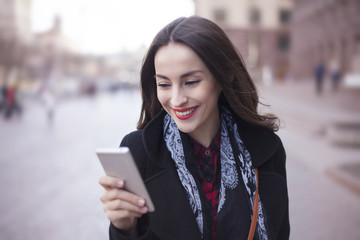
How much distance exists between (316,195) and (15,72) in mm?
7533

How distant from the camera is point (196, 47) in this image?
1.22 m

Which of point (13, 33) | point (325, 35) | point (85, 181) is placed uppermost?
point (13, 33)

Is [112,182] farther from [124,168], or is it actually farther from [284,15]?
[284,15]

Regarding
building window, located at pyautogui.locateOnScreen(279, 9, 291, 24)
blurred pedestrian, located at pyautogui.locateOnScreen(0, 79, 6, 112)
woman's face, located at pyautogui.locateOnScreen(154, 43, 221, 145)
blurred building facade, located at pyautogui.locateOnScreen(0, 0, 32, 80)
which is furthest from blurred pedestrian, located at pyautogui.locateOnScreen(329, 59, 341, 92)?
woman's face, located at pyautogui.locateOnScreen(154, 43, 221, 145)

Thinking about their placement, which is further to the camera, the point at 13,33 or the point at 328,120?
the point at 13,33

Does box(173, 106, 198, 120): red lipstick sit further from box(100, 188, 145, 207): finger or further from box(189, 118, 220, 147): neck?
box(100, 188, 145, 207): finger

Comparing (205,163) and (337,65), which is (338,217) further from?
(337,65)

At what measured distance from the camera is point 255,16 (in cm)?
736

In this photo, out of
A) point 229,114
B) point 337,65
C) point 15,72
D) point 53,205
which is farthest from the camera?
point 337,65

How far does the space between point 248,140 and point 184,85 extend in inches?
14.8

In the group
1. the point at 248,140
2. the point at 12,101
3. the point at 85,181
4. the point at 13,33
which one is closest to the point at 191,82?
the point at 248,140

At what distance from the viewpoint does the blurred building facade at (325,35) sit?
34.0 feet

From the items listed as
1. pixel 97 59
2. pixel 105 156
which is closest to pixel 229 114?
pixel 105 156

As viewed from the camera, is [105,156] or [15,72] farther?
[15,72]
